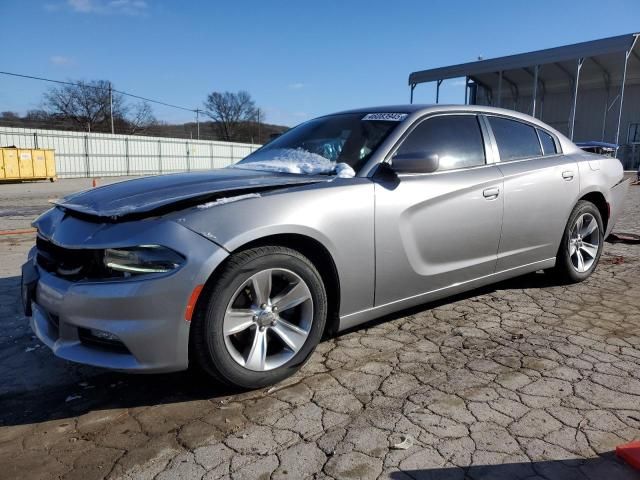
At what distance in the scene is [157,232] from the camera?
7.68ft

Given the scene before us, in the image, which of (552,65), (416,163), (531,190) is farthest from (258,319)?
(552,65)

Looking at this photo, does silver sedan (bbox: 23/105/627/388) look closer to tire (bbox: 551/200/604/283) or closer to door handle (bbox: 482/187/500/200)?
door handle (bbox: 482/187/500/200)

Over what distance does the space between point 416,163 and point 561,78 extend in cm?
3041

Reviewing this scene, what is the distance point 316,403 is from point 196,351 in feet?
2.17

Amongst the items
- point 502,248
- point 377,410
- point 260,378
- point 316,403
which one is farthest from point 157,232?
point 502,248

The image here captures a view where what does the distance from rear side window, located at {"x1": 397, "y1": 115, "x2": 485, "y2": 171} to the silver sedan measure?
0.5 inches

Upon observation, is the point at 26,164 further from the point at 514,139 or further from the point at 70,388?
the point at 514,139

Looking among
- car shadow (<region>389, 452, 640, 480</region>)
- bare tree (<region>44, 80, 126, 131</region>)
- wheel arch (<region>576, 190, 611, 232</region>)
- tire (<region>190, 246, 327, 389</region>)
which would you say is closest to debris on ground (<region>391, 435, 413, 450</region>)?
car shadow (<region>389, 452, 640, 480</region>)

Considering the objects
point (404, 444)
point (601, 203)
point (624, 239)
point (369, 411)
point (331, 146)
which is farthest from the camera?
point (624, 239)

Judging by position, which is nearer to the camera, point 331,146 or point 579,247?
point 331,146

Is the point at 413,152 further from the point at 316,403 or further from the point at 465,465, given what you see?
the point at 465,465

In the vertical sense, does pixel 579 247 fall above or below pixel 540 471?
above

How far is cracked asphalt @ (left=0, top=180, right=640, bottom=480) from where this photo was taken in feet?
6.70

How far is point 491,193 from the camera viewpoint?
3.64 meters
